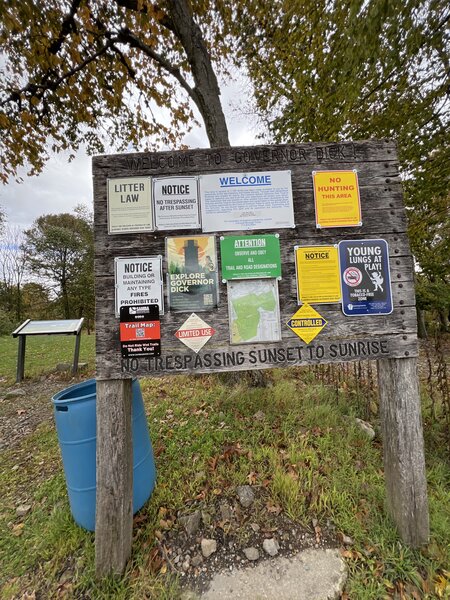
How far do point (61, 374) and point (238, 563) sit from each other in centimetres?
584

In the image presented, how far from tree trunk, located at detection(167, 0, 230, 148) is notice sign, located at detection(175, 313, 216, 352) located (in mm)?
2939

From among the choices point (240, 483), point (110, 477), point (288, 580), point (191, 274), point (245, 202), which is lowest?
point (288, 580)

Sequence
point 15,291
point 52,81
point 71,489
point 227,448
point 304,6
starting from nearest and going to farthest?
point 71,489 < point 227,448 < point 304,6 < point 52,81 < point 15,291

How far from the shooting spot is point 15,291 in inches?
949

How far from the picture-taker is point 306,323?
183cm

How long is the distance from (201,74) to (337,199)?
3.12 m

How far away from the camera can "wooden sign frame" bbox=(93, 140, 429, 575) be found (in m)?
1.75

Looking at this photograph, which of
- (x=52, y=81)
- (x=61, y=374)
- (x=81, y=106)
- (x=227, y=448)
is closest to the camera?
(x=227, y=448)

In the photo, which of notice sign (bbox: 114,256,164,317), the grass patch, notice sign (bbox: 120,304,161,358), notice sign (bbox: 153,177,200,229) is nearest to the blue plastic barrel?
the grass patch

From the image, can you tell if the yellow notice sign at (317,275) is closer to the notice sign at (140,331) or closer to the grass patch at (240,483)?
the notice sign at (140,331)

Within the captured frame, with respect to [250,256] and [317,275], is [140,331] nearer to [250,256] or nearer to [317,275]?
[250,256]

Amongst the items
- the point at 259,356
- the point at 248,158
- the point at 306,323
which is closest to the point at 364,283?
the point at 306,323

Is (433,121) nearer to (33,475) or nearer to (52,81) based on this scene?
(52,81)

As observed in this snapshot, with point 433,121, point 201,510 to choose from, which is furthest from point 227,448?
point 433,121
